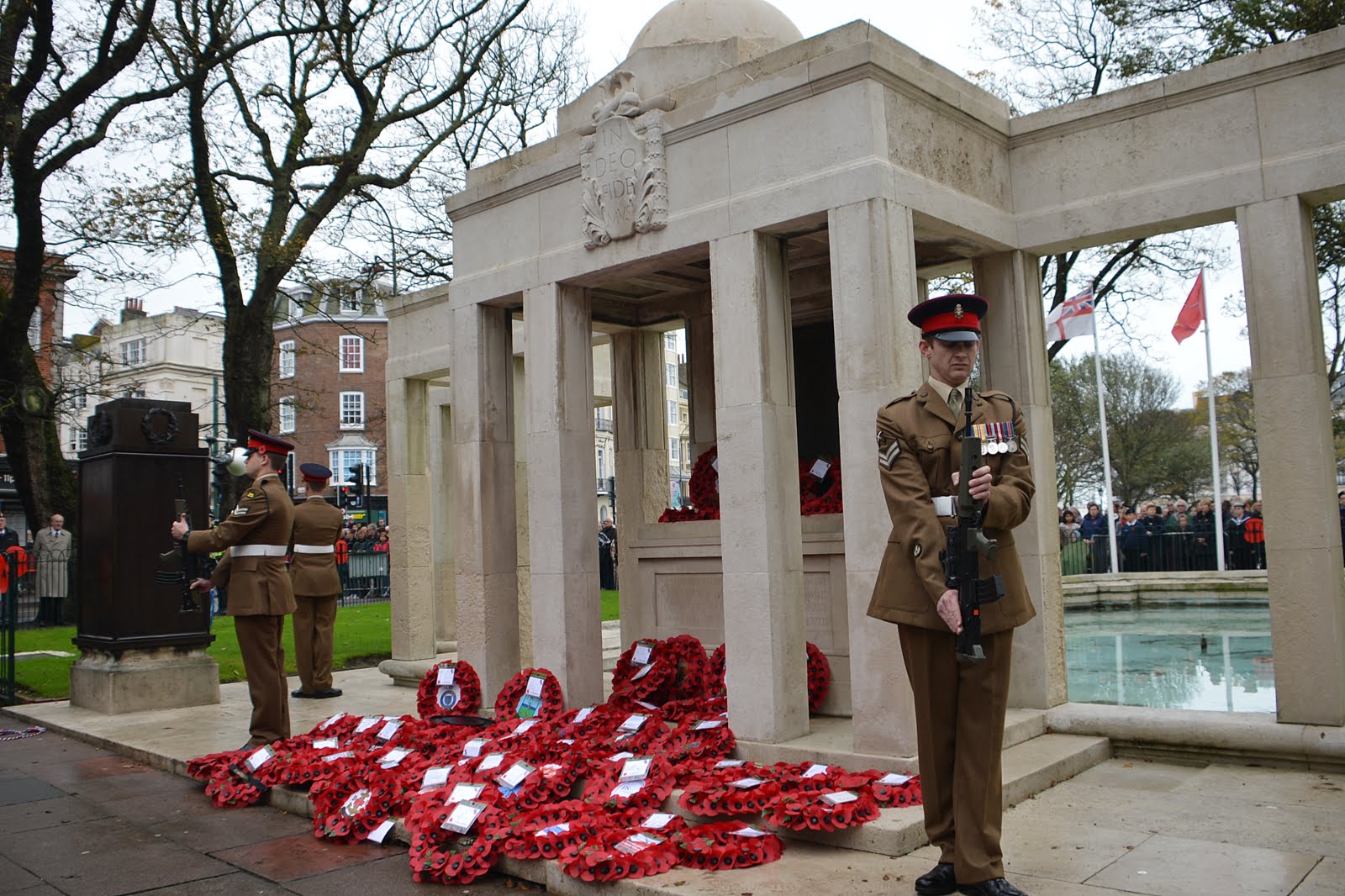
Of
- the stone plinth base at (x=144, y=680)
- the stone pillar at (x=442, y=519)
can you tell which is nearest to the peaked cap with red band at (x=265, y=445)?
the stone plinth base at (x=144, y=680)

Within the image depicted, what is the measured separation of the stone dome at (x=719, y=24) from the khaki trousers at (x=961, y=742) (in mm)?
5288

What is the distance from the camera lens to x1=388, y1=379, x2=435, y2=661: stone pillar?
1301 centimetres

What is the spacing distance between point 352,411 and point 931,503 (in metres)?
61.5

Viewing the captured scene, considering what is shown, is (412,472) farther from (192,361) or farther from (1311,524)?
(192,361)

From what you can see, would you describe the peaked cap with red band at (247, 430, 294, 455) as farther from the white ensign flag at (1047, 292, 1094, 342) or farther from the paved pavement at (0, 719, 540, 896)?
the white ensign flag at (1047, 292, 1094, 342)

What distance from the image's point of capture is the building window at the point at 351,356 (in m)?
63.1

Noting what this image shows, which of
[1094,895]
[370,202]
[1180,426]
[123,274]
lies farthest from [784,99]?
[1180,426]

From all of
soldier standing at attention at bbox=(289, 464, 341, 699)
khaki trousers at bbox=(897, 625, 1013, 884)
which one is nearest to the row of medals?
khaki trousers at bbox=(897, 625, 1013, 884)

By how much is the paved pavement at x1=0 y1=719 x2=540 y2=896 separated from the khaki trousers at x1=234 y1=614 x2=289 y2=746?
607mm

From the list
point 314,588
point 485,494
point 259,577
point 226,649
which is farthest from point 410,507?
point 226,649

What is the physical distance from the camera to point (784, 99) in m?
7.05

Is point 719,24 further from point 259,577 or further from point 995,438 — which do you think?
point 259,577

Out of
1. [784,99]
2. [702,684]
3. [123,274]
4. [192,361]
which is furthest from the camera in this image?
[192,361]

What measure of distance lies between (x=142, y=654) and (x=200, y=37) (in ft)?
44.4
